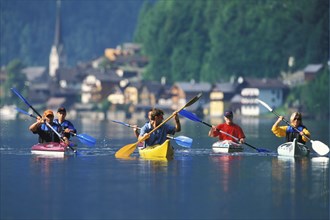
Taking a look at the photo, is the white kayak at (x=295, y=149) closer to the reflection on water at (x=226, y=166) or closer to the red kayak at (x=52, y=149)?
the reflection on water at (x=226, y=166)

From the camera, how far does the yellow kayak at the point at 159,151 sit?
37.2 meters

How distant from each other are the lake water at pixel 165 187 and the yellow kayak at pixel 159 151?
281mm

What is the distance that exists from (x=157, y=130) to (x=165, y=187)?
760cm

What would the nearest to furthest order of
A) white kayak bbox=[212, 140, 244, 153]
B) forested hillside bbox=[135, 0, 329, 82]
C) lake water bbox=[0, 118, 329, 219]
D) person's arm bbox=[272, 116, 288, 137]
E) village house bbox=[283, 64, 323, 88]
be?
lake water bbox=[0, 118, 329, 219] < person's arm bbox=[272, 116, 288, 137] < white kayak bbox=[212, 140, 244, 153] < village house bbox=[283, 64, 323, 88] < forested hillside bbox=[135, 0, 329, 82]

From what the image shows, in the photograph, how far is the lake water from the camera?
2634cm

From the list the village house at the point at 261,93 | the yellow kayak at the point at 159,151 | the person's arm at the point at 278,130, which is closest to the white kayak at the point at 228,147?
the person's arm at the point at 278,130

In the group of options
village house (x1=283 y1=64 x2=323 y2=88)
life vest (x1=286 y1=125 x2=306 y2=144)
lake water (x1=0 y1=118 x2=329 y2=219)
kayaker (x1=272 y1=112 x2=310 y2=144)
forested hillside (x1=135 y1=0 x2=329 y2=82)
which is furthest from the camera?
forested hillside (x1=135 y1=0 x2=329 y2=82)

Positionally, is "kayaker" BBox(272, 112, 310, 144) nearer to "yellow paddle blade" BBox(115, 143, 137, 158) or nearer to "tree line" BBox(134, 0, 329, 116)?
"yellow paddle blade" BBox(115, 143, 137, 158)

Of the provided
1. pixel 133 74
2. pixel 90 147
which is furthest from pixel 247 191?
pixel 133 74

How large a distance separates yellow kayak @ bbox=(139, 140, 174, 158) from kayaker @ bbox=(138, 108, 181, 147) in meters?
0.19

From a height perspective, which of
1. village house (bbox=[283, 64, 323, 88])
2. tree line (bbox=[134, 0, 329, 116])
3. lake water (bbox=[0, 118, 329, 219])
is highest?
tree line (bbox=[134, 0, 329, 116])

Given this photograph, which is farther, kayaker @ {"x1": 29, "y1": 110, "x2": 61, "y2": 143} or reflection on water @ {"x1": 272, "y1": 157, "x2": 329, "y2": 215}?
kayaker @ {"x1": 29, "y1": 110, "x2": 61, "y2": 143}

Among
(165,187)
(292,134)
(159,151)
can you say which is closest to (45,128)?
(159,151)

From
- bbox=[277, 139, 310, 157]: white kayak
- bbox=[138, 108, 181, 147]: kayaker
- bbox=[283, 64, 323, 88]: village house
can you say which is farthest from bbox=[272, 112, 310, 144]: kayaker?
bbox=[283, 64, 323, 88]: village house
